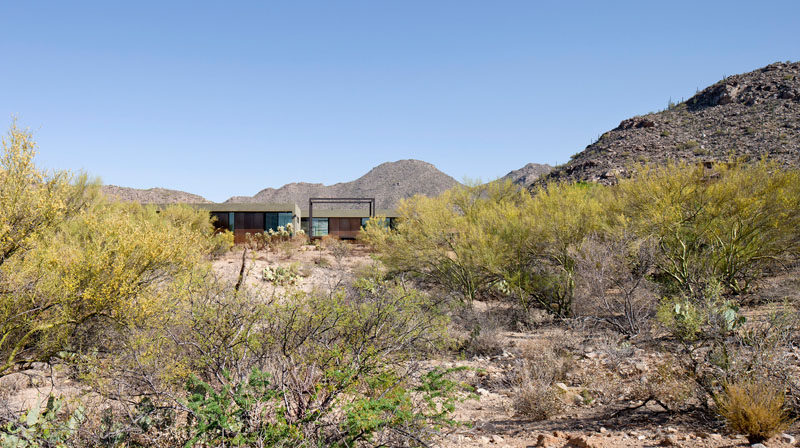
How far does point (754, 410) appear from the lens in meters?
5.46

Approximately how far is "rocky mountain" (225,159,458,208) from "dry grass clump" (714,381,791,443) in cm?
6725

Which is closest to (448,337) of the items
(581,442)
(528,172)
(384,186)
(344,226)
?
(581,442)

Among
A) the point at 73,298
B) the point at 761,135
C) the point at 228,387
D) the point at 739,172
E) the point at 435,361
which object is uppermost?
the point at 761,135

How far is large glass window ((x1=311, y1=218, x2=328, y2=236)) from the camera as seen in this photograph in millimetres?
39531

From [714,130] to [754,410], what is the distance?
3696cm

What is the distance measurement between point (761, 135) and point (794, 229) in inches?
868

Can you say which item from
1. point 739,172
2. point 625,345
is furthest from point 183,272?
point 739,172

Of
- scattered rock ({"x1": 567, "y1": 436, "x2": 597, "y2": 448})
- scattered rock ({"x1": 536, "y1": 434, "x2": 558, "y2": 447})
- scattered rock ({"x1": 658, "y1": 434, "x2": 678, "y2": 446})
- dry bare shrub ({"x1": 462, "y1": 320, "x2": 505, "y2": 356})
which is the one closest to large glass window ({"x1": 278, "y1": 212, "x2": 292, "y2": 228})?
dry bare shrub ({"x1": 462, "y1": 320, "x2": 505, "y2": 356})

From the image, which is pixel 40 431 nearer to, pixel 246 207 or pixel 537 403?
pixel 537 403

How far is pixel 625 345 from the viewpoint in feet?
33.5

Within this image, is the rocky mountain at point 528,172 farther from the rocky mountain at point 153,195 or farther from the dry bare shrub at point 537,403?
the dry bare shrub at point 537,403

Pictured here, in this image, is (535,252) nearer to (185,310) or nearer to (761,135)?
(185,310)

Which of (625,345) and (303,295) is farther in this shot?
(625,345)

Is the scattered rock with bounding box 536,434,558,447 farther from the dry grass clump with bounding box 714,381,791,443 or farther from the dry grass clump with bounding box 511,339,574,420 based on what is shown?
the dry grass clump with bounding box 714,381,791,443
